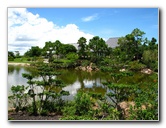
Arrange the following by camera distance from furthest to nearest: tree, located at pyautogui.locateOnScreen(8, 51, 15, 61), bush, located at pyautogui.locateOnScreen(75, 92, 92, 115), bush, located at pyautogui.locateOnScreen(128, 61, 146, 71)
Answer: bush, located at pyautogui.locateOnScreen(128, 61, 146, 71)
bush, located at pyautogui.locateOnScreen(75, 92, 92, 115)
tree, located at pyautogui.locateOnScreen(8, 51, 15, 61)

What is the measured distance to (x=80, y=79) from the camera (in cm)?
436

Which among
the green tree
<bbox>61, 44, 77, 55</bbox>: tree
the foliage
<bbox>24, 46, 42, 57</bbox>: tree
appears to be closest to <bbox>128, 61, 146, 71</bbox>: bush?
the green tree

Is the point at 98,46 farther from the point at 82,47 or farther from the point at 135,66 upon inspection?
the point at 135,66

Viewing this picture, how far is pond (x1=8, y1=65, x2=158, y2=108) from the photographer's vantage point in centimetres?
360

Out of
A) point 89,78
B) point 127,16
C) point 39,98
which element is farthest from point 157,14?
point 39,98

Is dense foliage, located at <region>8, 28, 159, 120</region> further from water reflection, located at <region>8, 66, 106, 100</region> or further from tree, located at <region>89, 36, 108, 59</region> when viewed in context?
water reflection, located at <region>8, 66, 106, 100</region>

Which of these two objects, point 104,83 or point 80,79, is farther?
point 80,79

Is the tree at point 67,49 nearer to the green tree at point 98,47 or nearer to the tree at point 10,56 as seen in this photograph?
the green tree at point 98,47

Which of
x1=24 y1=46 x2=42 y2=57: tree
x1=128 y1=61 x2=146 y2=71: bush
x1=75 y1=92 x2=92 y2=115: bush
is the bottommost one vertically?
x1=75 y1=92 x2=92 y2=115: bush

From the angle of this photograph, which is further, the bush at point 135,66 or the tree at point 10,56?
the bush at point 135,66

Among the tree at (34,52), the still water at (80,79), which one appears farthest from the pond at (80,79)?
the tree at (34,52)

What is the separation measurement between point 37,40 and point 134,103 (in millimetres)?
1485

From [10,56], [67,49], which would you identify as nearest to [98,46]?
[67,49]

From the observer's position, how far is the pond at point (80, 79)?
3602 mm
